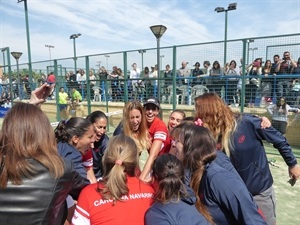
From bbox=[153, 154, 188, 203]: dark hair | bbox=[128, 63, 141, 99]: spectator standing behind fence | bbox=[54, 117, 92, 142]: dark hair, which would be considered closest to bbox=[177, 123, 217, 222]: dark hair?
bbox=[153, 154, 188, 203]: dark hair

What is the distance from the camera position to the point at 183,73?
7754 mm

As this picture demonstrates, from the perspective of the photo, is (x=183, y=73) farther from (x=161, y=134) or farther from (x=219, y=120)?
(x=219, y=120)

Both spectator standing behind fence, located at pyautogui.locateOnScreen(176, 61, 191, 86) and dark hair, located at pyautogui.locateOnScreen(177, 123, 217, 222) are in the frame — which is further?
spectator standing behind fence, located at pyautogui.locateOnScreen(176, 61, 191, 86)

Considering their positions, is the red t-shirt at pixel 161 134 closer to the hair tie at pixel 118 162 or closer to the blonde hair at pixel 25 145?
the hair tie at pixel 118 162

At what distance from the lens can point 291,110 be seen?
6.93m

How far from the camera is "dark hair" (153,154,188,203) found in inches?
57.0

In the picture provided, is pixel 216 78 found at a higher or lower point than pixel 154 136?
higher

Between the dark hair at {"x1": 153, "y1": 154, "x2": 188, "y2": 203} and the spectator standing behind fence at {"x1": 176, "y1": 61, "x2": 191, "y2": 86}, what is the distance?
6056mm

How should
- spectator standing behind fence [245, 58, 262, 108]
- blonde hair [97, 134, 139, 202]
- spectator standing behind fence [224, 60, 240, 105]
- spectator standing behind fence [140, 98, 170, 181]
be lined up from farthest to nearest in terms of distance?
spectator standing behind fence [224, 60, 240, 105] < spectator standing behind fence [245, 58, 262, 108] < spectator standing behind fence [140, 98, 170, 181] < blonde hair [97, 134, 139, 202]

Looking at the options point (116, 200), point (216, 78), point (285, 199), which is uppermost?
point (216, 78)

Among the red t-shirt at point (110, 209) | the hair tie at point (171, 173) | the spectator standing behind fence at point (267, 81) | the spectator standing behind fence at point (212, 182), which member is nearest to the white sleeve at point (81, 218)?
the red t-shirt at point (110, 209)

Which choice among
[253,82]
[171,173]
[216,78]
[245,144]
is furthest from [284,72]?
[171,173]

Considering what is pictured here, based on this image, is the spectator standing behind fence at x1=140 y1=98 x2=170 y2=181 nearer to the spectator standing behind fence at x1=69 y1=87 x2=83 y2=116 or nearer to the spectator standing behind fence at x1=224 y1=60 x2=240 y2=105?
the spectator standing behind fence at x1=224 y1=60 x2=240 y2=105

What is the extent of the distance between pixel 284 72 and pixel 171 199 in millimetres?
6413
